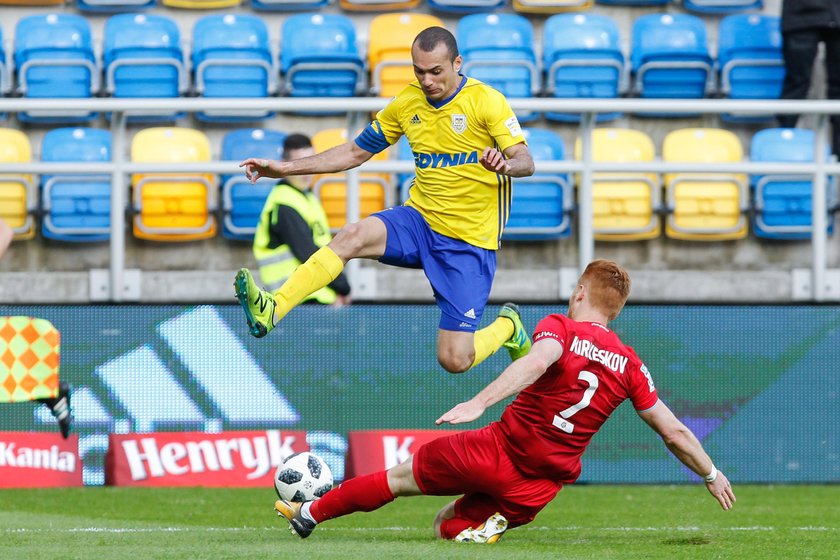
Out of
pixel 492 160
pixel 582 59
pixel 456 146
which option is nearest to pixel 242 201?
pixel 582 59

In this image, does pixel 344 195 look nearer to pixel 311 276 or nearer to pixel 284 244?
pixel 284 244

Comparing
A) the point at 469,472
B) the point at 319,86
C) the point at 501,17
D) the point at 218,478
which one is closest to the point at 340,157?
the point at 469,472

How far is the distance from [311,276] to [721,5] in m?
7.08

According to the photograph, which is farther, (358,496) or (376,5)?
(376,5)

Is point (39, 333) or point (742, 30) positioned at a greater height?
point (742, 30)

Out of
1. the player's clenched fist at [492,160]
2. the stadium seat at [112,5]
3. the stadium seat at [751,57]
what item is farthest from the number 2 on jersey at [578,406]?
the stadium seat at [112,5]

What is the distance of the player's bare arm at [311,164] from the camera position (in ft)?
22.3

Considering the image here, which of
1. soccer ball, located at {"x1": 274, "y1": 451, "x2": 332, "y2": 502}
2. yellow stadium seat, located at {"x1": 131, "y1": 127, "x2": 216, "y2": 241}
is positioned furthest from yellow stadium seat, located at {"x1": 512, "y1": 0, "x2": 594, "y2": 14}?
soccer ball, located at {"x1": 274, "y1": 451, "x2": 332, "y2": 502}

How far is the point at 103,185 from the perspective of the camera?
10.3 m

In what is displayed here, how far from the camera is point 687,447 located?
579 centimetres

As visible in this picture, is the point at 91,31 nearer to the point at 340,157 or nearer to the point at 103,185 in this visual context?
the point at 103,185

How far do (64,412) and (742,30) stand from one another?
6558 millimetres

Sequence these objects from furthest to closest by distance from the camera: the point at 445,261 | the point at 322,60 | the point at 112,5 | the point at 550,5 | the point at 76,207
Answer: the point at 550,5, the point at 112,5, the point at 322,60, the point at 76,207, the point at 445,261

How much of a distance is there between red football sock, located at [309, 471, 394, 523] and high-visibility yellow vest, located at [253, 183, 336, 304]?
341cm
